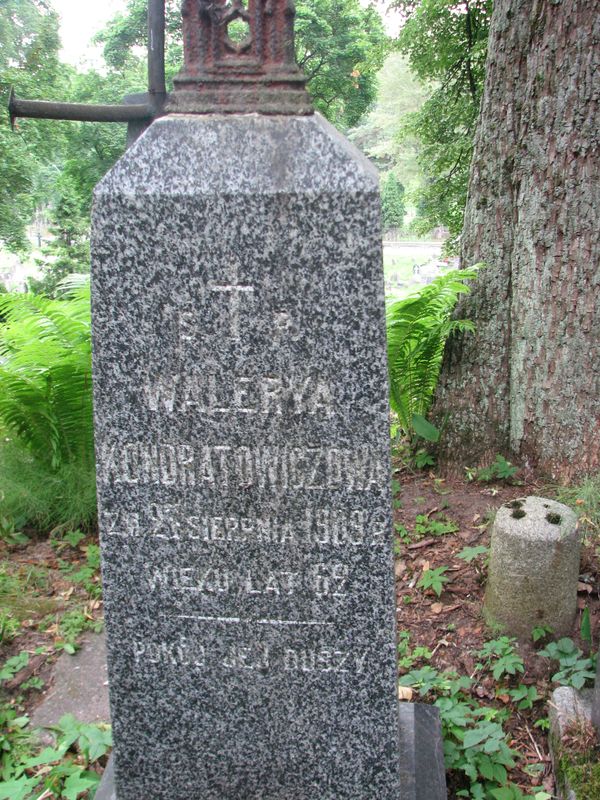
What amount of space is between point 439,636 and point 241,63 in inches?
110

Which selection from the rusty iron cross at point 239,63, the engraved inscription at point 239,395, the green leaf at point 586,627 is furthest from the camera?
the green leaf at point 586,627

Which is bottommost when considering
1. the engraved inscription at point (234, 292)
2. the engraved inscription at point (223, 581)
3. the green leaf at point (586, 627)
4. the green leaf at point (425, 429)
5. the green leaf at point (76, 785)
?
the green leaf at point (76, 785)

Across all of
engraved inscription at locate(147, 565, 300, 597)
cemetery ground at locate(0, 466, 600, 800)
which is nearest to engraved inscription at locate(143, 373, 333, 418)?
engraved inscription at locate(147, 565, 300, 597)

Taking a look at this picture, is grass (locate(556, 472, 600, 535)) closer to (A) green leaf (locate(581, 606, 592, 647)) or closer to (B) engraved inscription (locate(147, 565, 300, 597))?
(A) green leaf (locate(581, 606, 592, 647))

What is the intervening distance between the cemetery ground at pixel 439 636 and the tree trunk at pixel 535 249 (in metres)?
0.35

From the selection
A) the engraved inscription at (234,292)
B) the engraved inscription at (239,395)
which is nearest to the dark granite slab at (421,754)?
the engraved inscription at (239,395)

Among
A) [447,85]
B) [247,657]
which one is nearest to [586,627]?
[247,657]

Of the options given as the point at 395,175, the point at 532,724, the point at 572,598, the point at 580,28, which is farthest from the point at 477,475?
the point at 395,175

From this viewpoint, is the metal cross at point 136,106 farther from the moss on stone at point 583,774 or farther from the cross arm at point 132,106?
the moss on stone at point 583,774

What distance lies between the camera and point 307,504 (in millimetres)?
2133

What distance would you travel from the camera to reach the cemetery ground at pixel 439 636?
9.26ft

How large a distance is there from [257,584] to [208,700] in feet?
1.53

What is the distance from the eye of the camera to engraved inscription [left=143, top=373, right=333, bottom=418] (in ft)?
6.70

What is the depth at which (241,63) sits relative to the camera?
195 cm
